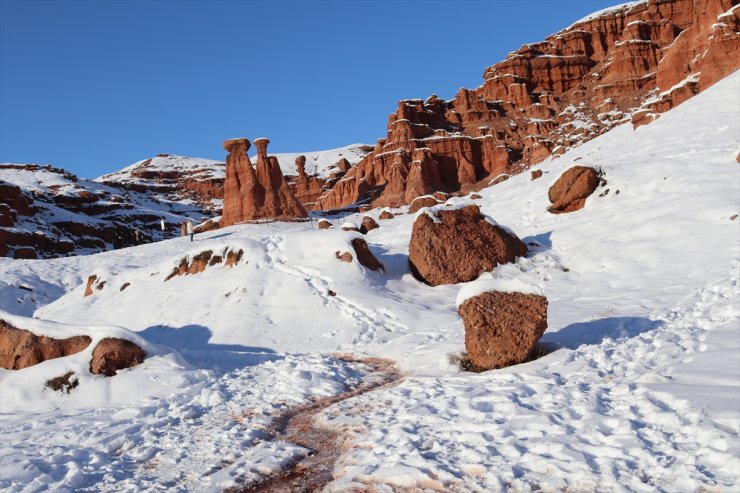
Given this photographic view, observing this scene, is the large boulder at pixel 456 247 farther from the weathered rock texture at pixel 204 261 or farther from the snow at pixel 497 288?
the snow at pixel 497 288

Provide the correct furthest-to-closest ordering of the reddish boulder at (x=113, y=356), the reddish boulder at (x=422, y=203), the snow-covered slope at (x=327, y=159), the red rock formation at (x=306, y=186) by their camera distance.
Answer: the snow-covered slope at (x=327, y=159), the red rock formation at (x=306, y=186), the reddish boulder at (x=422, y=203), the reddish boulder at (x=113, y=356)

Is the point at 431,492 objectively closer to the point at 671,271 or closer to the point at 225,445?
the point at 225,445

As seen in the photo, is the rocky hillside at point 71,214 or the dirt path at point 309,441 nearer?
the dirt path at point 309,441

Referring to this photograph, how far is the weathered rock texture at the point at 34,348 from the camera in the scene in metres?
11.1

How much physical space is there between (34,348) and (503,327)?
10315mm

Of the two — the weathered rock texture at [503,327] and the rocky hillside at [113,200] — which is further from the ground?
the rocky hillside at [113,200]

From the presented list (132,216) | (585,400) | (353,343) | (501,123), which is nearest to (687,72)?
(501,123)

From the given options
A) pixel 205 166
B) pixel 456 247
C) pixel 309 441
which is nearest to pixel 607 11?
pixel 456 247

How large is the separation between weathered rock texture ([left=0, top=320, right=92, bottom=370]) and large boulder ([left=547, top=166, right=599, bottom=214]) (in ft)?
66.9

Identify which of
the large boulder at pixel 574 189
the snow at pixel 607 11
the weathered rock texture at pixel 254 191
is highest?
the snow at pixel 607 11

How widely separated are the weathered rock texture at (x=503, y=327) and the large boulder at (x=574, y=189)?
16.5m

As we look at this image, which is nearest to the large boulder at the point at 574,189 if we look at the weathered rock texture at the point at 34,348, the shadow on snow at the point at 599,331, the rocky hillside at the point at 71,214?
the shadow on snow at the point at 599,331

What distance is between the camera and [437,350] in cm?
1053

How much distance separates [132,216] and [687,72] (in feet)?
341
